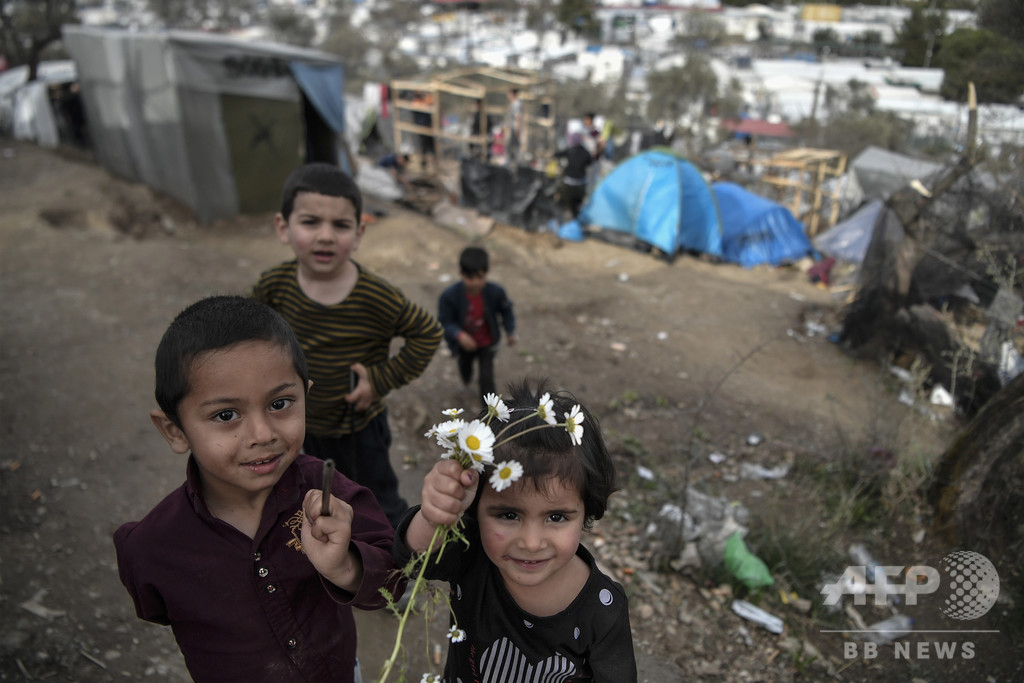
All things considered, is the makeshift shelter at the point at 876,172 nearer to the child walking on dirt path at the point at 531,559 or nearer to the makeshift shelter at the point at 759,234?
the makeshift shelter at the point at 759,234

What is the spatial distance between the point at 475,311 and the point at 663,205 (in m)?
6.09

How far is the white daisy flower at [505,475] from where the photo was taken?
98 centimetres

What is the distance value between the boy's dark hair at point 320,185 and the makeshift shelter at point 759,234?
8.27 meters

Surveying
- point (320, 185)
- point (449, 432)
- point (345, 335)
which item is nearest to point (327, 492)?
point (449, 432)

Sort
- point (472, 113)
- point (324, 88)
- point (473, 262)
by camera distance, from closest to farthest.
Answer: point (473, 262) < point (324, 88) < point (472, 113)

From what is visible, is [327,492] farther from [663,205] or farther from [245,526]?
[663,205]

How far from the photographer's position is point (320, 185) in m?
2.15

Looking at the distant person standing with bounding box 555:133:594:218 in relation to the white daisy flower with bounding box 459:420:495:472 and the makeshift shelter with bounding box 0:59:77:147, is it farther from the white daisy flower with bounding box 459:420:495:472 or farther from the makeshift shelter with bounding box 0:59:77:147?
the makeshift shelter with bounding box 0:59:77:147

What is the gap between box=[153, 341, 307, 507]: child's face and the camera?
1.11 metres

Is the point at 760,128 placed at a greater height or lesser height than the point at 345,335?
lesser

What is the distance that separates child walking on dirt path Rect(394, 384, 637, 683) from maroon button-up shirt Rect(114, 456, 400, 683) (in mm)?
176

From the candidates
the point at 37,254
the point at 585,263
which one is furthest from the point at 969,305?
the point at 37,254

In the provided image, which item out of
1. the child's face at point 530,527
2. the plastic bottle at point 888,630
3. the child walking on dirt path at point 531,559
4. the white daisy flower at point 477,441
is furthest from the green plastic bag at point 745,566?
the white daisy flower at point 477,441

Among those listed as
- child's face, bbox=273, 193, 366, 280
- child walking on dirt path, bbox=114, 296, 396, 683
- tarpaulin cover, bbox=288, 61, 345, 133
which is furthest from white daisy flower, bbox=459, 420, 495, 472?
tarpaulin cover, bbox=288, 61, 345, 133
